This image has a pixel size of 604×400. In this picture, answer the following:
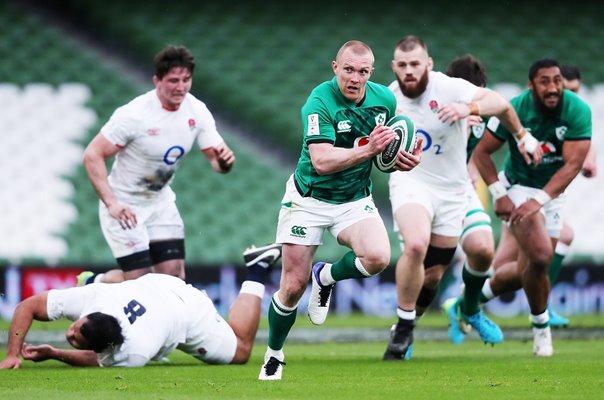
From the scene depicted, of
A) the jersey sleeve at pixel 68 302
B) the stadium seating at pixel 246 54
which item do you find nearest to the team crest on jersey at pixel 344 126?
the jersey sleeve at pixel 68 302

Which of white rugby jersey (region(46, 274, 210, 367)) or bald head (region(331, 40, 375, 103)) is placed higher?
bald head (region(331, 40, 375, 103))

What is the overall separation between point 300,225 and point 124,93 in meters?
10.1

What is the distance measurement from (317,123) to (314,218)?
63cm

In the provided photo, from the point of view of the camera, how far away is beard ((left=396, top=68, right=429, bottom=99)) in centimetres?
865

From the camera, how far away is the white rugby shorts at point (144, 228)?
31.0ft

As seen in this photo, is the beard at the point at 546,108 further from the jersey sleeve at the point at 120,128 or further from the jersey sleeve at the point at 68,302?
the jersey sleeve at the point at 68,302

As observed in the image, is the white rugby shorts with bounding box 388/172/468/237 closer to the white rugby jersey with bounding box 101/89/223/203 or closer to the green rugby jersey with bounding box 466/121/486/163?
the green rugby jersey with bounding box 466/121/486/163

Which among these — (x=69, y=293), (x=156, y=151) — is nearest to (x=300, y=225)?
(x=69, y=293)

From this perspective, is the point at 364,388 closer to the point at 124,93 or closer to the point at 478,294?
the point at 478,294

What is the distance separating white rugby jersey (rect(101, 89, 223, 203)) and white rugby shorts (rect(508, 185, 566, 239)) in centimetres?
250

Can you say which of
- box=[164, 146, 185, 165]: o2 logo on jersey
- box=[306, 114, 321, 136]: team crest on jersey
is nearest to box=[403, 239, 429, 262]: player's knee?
box=[306, 114, 321, 136]: team crest on jersey

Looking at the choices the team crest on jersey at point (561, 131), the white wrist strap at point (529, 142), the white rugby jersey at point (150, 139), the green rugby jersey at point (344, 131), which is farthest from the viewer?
the white rugby jersey at point (150, 139)

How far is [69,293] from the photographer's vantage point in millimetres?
7723

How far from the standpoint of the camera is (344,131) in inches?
277
